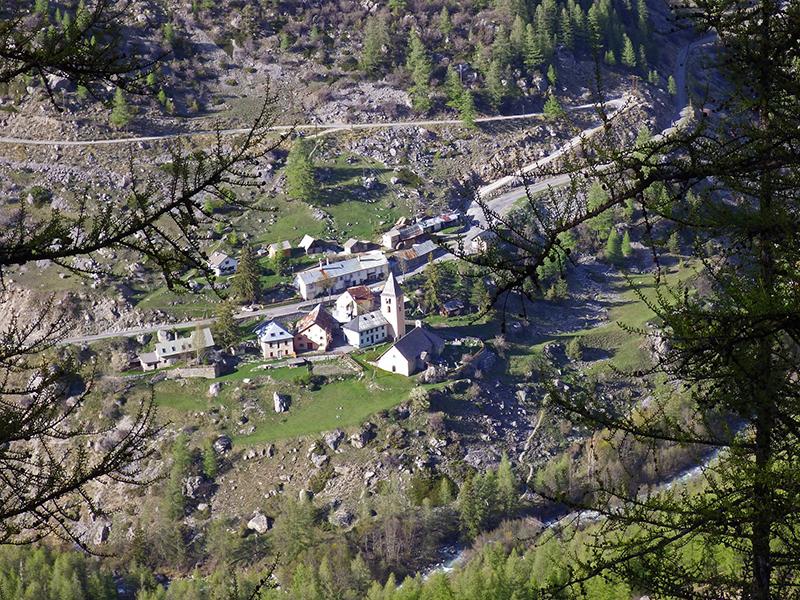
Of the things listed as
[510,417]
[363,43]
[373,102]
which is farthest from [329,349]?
[363,43]

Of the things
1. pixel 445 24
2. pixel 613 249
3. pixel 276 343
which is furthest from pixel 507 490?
pixel 445 24

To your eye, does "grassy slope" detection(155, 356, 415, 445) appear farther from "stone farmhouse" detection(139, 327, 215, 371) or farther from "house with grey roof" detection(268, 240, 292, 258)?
"house with grey roof" detection(268, 240, 292, 258)

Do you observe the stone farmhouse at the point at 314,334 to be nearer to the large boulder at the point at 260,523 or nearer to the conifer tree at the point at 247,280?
the conifer tree at the point at 247,280

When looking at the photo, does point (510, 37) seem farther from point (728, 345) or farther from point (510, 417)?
point (728, 345)

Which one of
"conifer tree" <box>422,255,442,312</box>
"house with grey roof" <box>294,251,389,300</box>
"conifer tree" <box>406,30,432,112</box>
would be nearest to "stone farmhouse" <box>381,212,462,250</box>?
"house with grey roof" <box>294,251,389,300</box>

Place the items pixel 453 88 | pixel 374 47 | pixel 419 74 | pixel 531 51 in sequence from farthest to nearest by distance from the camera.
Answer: pixel 531 51
pixel 374 47
pixel 419 74
pixel 453 88

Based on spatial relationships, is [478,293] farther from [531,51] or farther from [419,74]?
[531,51]

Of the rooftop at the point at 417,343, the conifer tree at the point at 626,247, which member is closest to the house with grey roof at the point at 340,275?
the rooftop at the point at 417,343
